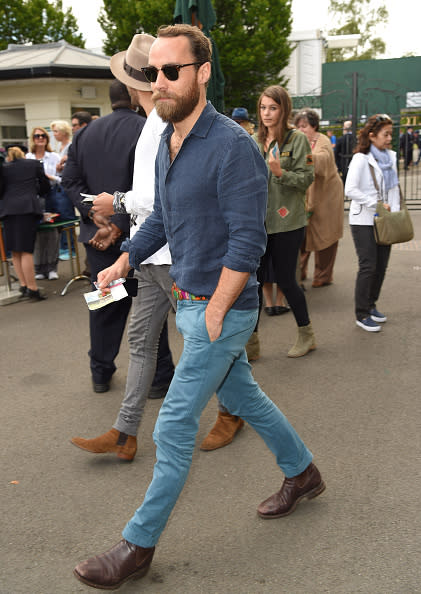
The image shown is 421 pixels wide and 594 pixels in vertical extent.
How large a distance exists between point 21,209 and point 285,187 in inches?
146

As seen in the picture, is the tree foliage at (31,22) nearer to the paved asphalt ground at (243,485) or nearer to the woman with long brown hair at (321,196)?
the woman with long brown hair at (321,196)

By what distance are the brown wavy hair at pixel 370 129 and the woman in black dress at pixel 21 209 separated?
13.1 ft

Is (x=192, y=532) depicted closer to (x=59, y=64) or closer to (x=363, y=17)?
(x=59, y=64)

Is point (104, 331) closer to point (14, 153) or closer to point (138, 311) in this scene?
point (138, 311)

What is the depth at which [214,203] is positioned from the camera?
2305mm

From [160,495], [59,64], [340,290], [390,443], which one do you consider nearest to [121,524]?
[160,495]

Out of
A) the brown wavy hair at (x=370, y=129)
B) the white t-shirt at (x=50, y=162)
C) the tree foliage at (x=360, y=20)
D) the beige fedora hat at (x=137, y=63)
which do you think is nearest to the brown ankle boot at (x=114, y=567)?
the beige fedora hat at (x=137, y=63)

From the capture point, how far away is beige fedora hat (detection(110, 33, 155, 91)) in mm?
3428

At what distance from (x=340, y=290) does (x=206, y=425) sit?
3.75 meters

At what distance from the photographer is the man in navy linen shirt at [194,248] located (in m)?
2.26

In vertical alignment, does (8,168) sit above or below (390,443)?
above

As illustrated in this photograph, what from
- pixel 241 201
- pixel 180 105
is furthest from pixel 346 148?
pixel 241 201

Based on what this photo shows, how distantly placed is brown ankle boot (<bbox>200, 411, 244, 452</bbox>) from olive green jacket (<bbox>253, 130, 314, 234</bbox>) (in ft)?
5.51

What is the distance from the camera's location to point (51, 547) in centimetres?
273
